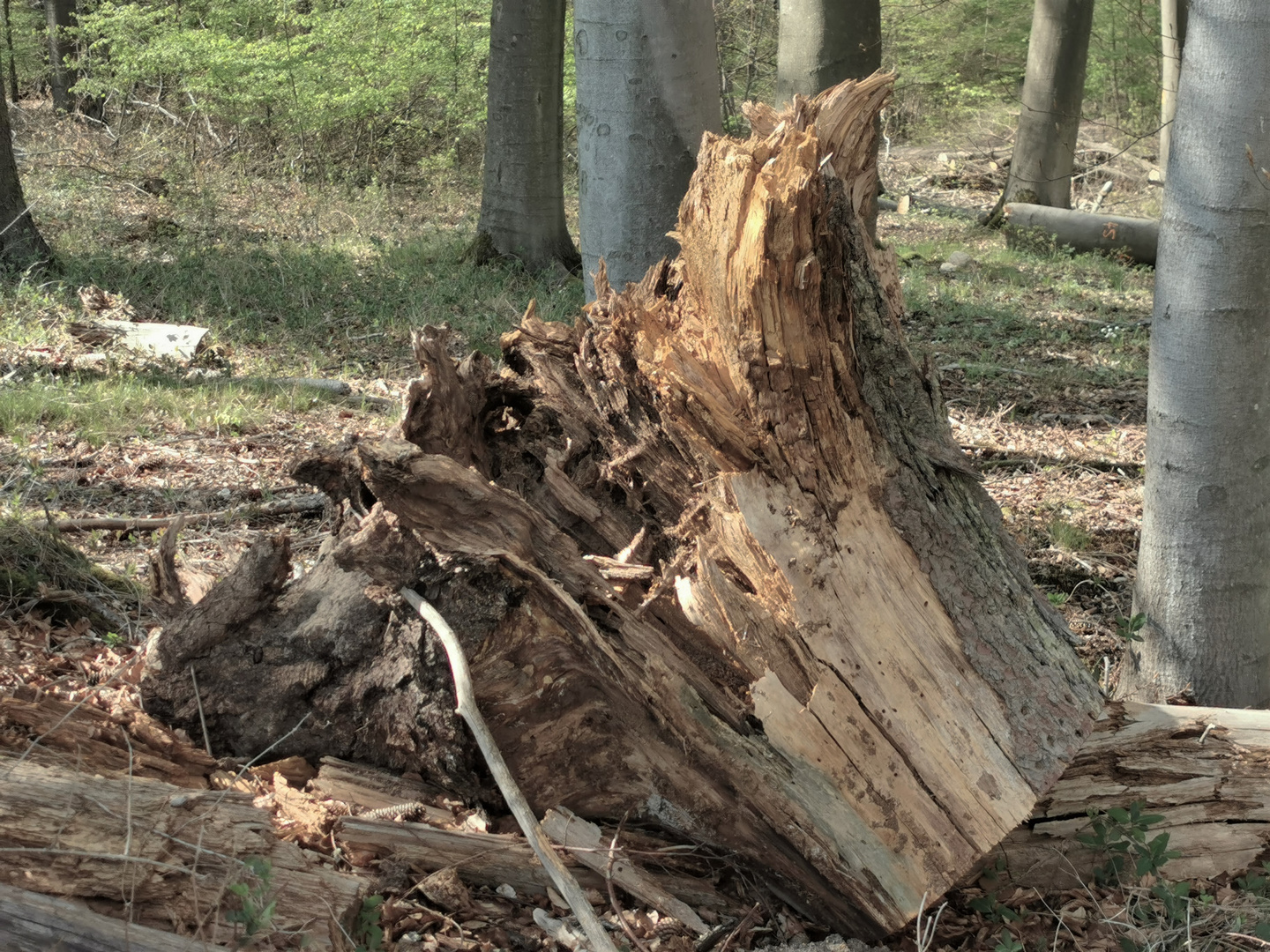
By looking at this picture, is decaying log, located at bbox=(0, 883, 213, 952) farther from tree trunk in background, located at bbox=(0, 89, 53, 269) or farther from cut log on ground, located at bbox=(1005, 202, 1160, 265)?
cut log on ground, located at bbox=(1005, 202, 1160, 265)

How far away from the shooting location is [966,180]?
1898 centimetres

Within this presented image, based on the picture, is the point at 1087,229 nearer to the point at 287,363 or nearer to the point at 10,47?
the point at 287,363

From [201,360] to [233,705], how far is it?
16.1 feet

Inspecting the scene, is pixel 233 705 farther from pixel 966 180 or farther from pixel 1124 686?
pixel 966 180

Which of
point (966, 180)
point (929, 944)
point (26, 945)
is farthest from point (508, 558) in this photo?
point (966, 180)

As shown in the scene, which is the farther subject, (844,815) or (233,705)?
(233,705)

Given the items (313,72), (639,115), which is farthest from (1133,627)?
(313,72)

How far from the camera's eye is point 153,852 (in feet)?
6.39

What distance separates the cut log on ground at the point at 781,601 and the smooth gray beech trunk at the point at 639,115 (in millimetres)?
1796

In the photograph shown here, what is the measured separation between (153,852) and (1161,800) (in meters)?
2.49

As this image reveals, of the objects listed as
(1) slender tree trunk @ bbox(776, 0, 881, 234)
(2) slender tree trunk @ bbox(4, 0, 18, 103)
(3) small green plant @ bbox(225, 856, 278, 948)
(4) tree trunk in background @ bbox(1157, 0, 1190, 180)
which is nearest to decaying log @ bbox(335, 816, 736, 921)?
(3) small green plant @ bbox(225, 856, 278, 948)


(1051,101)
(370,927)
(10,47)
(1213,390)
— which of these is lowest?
(370,927)

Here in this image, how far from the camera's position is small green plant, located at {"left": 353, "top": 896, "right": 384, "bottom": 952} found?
6.69 ft

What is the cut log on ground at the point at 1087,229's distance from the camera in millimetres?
12672
